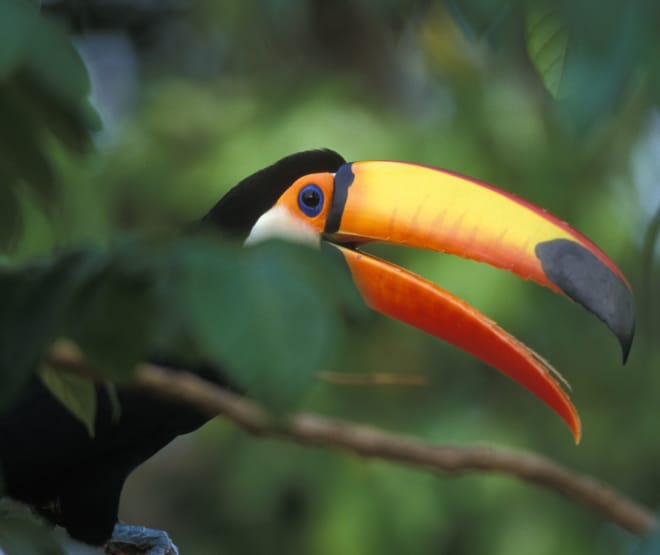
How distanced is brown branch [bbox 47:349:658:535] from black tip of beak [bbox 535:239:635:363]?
0.87m

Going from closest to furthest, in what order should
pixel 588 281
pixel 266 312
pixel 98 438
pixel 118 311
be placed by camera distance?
pixel 266 312
pixel 118 311
pixel 588 281
pixel 98 438

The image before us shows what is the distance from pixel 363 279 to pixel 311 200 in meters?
0.26

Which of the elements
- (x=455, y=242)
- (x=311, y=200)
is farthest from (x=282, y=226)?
(x=455, y=242)

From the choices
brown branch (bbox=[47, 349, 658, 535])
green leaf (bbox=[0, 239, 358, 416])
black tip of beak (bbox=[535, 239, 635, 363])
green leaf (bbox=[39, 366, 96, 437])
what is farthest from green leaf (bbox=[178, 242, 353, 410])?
black tip of beak (bbox=[535, 239, 635, 363])

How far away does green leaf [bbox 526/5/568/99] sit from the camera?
1.51 metres

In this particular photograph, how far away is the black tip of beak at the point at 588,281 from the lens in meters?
2.21

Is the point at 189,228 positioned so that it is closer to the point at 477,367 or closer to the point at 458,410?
the point at 458,410

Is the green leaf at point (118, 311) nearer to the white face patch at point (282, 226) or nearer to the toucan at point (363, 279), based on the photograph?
the toucan at point (363, 279)

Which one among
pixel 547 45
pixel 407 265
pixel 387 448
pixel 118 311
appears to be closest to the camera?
pixel 118 311

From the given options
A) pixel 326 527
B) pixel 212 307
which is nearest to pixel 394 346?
pixel 326 527

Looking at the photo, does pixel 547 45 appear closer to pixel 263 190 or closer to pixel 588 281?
pixel 588 281

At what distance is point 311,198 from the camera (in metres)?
2.86

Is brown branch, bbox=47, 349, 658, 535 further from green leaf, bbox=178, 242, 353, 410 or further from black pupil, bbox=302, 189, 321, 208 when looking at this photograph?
black pupil, bbox=302, 189, 321, 208

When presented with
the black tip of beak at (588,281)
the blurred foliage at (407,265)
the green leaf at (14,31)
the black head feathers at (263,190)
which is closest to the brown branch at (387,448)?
the green leaf at (14,31)
